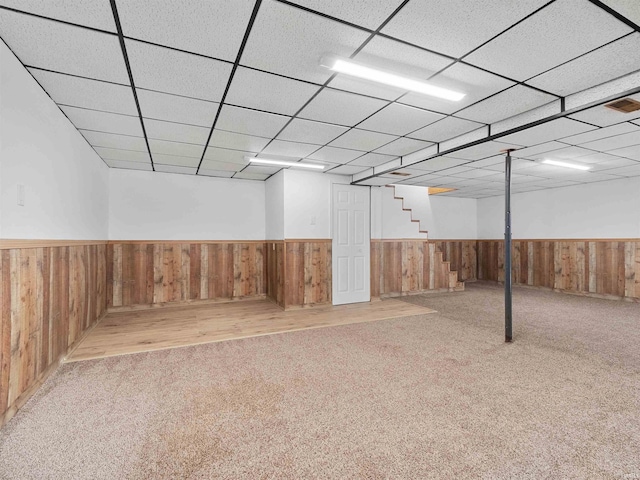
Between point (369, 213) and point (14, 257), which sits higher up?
point (369, 213)

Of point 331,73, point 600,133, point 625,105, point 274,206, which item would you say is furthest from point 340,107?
point 274,206

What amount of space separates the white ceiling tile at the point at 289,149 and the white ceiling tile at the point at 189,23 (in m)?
1.92

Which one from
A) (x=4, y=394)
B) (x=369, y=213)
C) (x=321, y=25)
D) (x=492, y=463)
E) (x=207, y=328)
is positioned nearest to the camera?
(x=492, y=463)

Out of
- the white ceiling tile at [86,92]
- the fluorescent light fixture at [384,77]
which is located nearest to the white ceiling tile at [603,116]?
the fluorescent light fixture at [384,77]

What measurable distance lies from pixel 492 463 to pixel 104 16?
3221 millimetres

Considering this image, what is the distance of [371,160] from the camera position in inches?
188

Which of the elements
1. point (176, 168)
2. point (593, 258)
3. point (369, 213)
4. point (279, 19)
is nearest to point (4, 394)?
point (279, 19)

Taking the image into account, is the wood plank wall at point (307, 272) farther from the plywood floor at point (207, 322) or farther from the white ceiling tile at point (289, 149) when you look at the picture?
the white ceiling tile at point (289, 149)

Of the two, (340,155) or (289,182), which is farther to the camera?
(289,182)

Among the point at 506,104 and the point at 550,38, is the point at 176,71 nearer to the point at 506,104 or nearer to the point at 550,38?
the point at 550,38

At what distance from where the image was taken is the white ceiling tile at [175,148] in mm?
3969

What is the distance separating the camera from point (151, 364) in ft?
9.81

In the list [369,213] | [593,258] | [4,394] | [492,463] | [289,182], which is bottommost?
[492,463]

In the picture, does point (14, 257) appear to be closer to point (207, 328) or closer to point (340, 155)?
point (207, 328)
